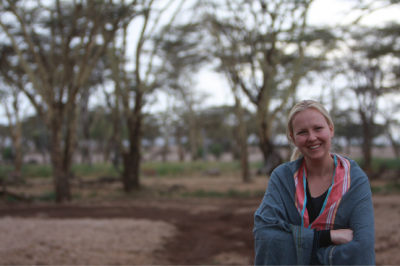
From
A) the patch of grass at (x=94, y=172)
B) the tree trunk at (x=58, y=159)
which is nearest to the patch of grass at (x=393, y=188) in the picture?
the tree trunk at (x=58, y=159)

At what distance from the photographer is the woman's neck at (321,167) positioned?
1.64 meters

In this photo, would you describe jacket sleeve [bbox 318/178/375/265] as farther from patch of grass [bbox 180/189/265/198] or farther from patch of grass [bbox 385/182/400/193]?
patch of grass [bbox 385/182/400/193]

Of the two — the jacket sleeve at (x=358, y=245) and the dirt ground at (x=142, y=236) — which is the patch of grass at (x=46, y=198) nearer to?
the dirt ground at (x=142, y=236)

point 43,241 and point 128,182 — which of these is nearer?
point 43,241

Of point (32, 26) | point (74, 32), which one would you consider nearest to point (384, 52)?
point (74, 32)

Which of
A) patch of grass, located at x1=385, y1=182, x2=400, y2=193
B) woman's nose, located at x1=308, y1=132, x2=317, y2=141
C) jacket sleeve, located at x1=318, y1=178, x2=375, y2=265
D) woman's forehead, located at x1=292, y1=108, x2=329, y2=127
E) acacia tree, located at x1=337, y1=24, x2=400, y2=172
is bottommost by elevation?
patch of grass, located at x1=385, y1=182, x2=400, y2=193

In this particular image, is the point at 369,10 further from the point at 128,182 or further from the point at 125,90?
the point at 128,182

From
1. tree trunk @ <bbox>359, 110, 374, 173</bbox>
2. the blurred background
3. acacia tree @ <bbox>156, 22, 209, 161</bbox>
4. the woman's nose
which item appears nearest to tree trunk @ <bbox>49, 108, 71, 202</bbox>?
the blurred background

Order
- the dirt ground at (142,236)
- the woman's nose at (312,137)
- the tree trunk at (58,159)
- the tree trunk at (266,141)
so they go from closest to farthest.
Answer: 1. the woman's nose at (312,137)
2. the dirt ground at (142,236)
3. the tree trunk at (58,159)
4. the tree trunk at (266,141)

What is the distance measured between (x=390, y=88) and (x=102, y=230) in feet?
50.8

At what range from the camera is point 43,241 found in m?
4.77

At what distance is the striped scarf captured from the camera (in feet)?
5.02

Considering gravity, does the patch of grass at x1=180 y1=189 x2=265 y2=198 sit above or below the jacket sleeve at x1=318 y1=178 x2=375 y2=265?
below

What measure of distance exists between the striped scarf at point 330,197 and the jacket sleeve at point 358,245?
5 cm
